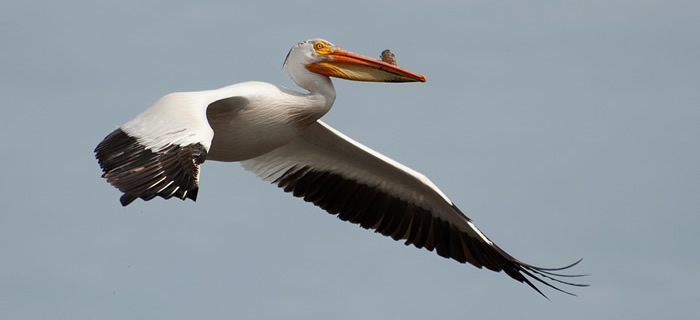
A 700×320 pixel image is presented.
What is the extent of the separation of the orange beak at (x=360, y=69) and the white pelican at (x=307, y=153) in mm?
11

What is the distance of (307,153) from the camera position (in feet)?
48.0

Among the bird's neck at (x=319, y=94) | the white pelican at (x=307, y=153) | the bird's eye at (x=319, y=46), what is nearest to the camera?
the white pelican at (x=307, y=153)

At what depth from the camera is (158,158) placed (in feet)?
34.1

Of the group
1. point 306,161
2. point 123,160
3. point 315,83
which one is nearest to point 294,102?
point 315,83

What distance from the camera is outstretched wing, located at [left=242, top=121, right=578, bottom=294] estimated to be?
47.7 ft

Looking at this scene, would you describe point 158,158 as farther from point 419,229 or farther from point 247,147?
point 419,229

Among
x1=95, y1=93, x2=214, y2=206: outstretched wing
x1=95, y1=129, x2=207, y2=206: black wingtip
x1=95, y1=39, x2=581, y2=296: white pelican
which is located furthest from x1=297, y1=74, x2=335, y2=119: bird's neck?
x1=95, y1=129, x2=207, y2=206: black wingtip

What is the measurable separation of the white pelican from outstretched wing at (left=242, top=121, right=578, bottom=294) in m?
0.01

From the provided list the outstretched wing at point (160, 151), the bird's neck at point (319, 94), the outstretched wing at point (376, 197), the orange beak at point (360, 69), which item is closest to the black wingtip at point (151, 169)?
the outstretched wing at point (160, 151)

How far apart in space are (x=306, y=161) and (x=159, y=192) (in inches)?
195

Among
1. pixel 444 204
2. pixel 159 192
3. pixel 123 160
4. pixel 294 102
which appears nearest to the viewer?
pixel 159 192

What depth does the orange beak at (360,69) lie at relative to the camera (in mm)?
13641

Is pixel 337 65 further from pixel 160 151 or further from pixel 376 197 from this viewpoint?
pixel 160 151

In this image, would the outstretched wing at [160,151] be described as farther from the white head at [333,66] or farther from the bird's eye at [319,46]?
the bird's eye at [319,46]
